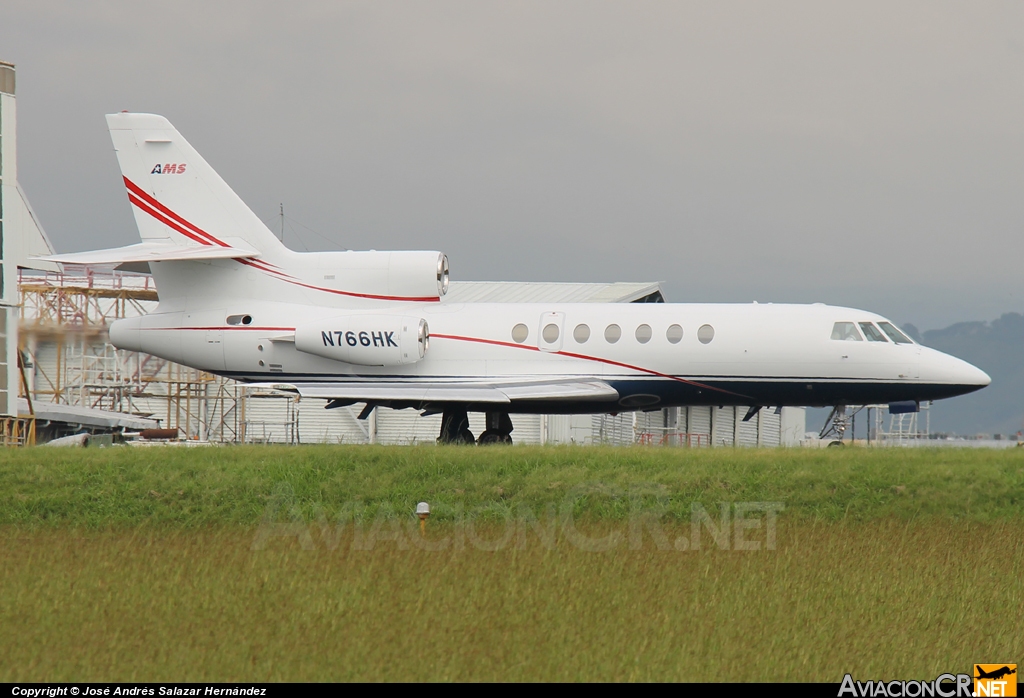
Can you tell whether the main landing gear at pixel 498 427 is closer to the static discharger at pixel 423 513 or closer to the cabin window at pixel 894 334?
the cabin window at pixel 894 334

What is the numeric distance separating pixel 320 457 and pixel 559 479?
160 inches

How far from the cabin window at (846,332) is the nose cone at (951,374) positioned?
1334mm

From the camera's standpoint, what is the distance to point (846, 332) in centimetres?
2305

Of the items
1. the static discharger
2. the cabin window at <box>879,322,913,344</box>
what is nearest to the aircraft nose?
the cabin window at <box>879,322,913,344</box>

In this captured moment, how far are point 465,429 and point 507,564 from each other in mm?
11338

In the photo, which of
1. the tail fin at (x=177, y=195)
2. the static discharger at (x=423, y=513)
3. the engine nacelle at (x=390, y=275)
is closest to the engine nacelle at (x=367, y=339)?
the engine nacelle at (x=390, y=275)

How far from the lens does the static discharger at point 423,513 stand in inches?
555

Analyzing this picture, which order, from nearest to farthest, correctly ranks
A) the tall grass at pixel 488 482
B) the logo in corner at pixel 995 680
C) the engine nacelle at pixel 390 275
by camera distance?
the logo in corner at pixel 995 680
the tall grass at pixel 488 482
the engine nacelle at pixel 390 275

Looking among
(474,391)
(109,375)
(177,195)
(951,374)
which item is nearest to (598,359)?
(474,391)

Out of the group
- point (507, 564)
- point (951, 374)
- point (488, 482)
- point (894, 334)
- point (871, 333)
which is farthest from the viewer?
point (894, 334)

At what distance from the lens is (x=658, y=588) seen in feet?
41.0

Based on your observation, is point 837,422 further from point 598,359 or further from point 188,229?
point 188,229

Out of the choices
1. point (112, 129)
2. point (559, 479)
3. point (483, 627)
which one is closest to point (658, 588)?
→ point (483, 627)

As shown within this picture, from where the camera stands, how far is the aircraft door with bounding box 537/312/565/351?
2380 centimetres
